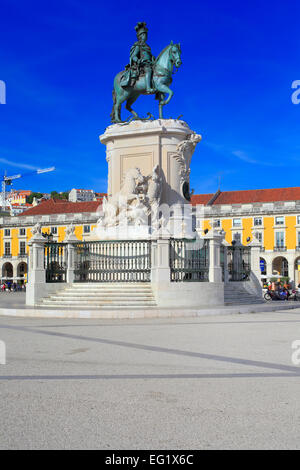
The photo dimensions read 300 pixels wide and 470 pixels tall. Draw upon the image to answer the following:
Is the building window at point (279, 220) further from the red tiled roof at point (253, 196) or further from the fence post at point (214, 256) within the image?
the fence post at point (214, 256)

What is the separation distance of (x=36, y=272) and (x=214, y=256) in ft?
18.7

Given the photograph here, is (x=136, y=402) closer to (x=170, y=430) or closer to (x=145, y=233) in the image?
(x=170, y=430)

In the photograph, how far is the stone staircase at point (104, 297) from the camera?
16203mm

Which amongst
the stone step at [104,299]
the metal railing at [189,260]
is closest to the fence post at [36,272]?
the stone step at [104,299]

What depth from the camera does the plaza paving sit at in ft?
14.0

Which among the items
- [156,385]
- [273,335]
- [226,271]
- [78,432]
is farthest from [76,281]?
[78,432]

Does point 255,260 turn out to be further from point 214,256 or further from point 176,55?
point 176,55

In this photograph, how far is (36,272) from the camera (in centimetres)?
1798

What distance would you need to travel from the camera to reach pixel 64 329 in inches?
466

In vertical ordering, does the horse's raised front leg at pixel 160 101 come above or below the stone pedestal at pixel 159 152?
above

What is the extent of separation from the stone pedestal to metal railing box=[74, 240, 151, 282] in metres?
2.88

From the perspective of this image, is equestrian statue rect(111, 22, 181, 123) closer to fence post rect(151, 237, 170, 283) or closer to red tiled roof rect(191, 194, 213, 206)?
fence post rect(151, 237, 170, 283)

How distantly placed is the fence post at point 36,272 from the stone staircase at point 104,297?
0.34 m

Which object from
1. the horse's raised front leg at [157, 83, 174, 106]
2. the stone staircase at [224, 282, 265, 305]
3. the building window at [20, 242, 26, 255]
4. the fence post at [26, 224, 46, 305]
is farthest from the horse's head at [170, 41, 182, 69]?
the building window at [20, 242, 26, 255]
